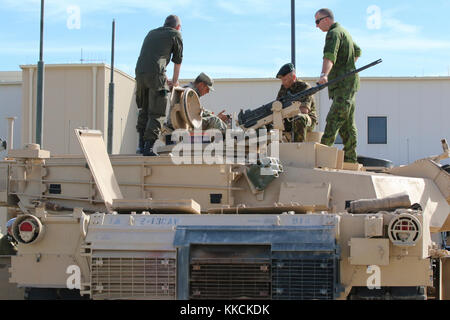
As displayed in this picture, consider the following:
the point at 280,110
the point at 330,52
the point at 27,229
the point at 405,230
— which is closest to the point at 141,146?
the point at 280,110

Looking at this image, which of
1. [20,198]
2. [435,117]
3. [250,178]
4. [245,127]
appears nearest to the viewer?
[250,178]

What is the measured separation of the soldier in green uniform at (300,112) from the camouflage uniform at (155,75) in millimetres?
1666

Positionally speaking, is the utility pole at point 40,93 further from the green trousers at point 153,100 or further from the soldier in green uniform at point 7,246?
the soldier in green uniform at point 7,246

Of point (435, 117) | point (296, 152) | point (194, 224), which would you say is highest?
point (435, 117)

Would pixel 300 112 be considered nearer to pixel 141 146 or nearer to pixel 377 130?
pixel 141 146

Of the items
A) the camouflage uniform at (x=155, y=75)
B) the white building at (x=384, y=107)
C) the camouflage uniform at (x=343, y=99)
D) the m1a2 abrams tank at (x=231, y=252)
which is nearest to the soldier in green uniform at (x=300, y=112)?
the camouflage uniform at (x=343, y=99)

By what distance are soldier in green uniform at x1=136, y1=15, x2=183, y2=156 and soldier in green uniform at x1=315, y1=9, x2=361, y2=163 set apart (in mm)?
2120

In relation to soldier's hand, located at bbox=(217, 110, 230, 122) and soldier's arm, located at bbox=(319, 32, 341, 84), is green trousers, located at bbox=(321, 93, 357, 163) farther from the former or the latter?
soldier's hand, located at bbox=(217, 110, 230, 122)

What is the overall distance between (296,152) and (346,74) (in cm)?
171

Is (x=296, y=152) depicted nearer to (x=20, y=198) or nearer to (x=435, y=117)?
(x=20, y=198)

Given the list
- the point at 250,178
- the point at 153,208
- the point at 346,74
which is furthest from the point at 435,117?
the point at 153,208

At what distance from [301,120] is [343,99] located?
0.96 m

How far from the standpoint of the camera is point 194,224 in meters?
6.79

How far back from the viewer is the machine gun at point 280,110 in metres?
10.1
